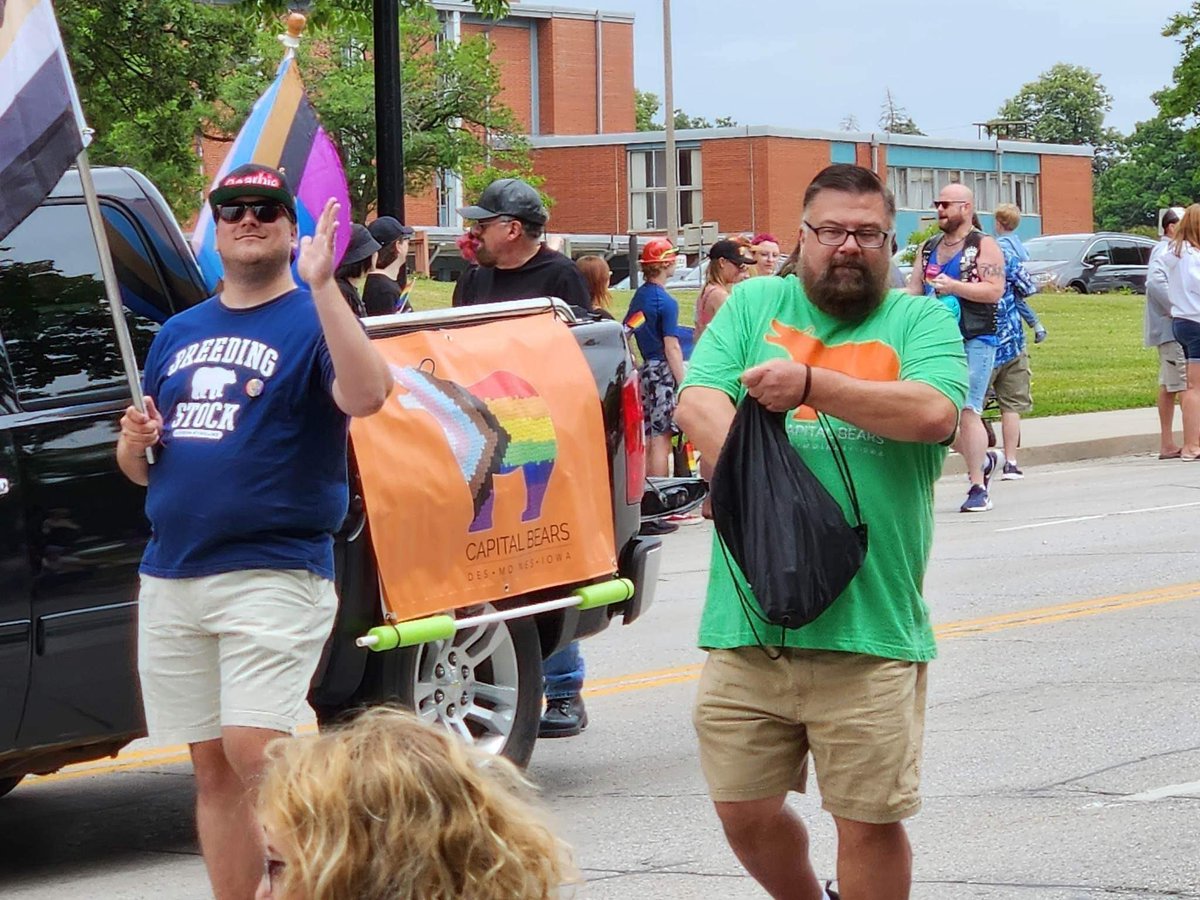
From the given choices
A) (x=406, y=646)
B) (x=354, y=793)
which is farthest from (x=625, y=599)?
(x=354, y=793)

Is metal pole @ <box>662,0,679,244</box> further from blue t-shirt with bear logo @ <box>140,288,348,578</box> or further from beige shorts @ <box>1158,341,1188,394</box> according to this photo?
blue t-shirt with bear logo @ <box>140,288,348,578</box>

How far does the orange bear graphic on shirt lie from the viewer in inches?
173

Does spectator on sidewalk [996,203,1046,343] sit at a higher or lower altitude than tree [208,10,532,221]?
lower

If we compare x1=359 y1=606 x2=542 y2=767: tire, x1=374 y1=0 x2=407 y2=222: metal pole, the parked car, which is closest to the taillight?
x1=359 y1=606 x2=542 y2=767: tire

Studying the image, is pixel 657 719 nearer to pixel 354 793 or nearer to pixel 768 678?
pixel 768 678

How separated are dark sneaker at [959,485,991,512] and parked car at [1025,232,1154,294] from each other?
32.9m

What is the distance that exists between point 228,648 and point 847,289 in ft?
5.72

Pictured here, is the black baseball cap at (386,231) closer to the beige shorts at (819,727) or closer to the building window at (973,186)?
the beige shorts at (819,727)

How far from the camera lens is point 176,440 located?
491 cm

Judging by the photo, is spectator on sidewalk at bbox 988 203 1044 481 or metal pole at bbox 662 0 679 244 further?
metal pole at bbox 662 0 679 244

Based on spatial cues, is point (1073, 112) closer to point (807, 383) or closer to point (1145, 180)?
point (1145, 180)

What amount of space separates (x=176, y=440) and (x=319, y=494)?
369 mm

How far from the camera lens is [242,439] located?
4.86 m

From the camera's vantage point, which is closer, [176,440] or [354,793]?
[354,793]
